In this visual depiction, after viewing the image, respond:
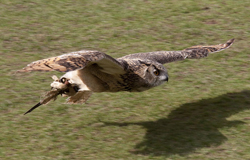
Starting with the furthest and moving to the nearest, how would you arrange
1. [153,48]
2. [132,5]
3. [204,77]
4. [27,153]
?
[132,5] → [153,48] → [204,77] → [27,153]

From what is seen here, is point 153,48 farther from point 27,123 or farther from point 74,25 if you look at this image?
point 27,123

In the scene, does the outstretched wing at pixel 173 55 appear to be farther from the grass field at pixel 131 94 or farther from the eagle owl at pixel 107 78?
the grass field at pixel 131 94

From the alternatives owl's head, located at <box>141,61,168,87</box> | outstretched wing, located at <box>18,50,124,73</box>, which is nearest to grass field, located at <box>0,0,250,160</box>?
owl's head, located at <box>141,61,168,87</box>

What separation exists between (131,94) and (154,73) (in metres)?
1.70

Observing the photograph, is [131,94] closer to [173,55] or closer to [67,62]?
[173,55]

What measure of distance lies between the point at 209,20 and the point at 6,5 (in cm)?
574

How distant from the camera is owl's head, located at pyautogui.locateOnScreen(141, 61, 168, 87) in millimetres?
7434

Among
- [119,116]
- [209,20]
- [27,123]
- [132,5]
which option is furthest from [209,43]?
[27,123]

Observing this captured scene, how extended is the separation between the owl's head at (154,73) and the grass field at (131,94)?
0.96m

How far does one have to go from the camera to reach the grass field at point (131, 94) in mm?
7434

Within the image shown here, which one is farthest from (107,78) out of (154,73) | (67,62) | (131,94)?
(131,94)

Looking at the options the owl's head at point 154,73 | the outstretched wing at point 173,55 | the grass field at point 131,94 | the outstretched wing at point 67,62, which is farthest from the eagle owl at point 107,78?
the grass field at point 131,94

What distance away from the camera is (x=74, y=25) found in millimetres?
12047

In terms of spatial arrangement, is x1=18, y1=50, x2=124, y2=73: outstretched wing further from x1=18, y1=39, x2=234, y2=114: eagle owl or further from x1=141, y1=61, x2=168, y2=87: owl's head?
x1=141, y1=61, x2=168, y2=87: owl's head
